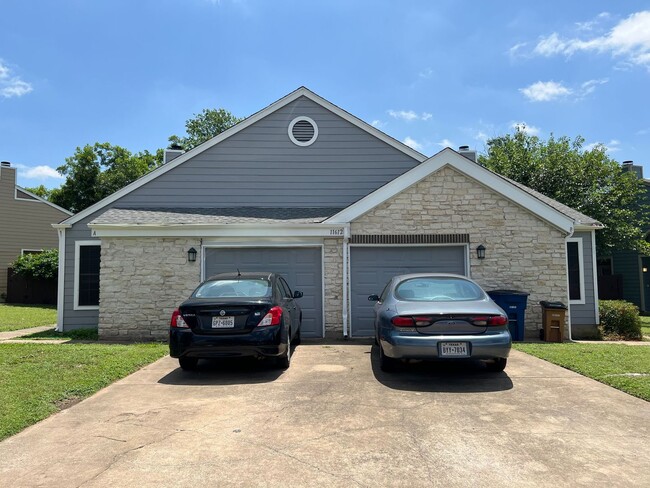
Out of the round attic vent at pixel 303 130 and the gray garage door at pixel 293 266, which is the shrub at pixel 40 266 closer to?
the gray garage door at pixel 293 266

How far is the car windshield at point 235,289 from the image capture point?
23.2ft

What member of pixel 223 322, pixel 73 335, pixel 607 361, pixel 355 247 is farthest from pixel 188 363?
pixel 607 361

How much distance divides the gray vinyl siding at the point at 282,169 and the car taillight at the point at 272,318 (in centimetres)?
659

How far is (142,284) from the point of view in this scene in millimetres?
10867

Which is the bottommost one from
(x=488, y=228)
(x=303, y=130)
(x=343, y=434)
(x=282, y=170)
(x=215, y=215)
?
(x=343, y=434)

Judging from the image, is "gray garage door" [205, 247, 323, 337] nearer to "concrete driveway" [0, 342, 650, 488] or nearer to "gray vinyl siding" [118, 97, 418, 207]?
"gray vinyl siding" [118, 97, 418, 207]

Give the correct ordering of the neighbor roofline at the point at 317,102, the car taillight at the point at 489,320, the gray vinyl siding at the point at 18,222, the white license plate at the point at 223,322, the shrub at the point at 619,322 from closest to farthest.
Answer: the car taillight at the point at 489,320, the white license plate at the point at 223,322, the shrub at the point at 619,322, the neighbor roofline at the point at 317,102, the gray vinyl siding at the point at 18,222

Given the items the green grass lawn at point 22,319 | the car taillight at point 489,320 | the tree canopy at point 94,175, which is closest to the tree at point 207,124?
the tree canopy at point 94,175

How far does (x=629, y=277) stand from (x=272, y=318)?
1969 cm

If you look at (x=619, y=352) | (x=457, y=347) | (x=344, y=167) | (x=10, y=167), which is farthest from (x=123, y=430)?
(x=10, y=167)

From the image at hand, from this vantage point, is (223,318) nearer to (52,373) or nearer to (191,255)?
(52,373)

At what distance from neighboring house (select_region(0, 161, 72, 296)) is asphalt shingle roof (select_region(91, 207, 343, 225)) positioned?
50.1ft

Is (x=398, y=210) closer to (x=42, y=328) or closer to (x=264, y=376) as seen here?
(x=264, y=376)

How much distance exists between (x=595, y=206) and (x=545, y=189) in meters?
1.99
